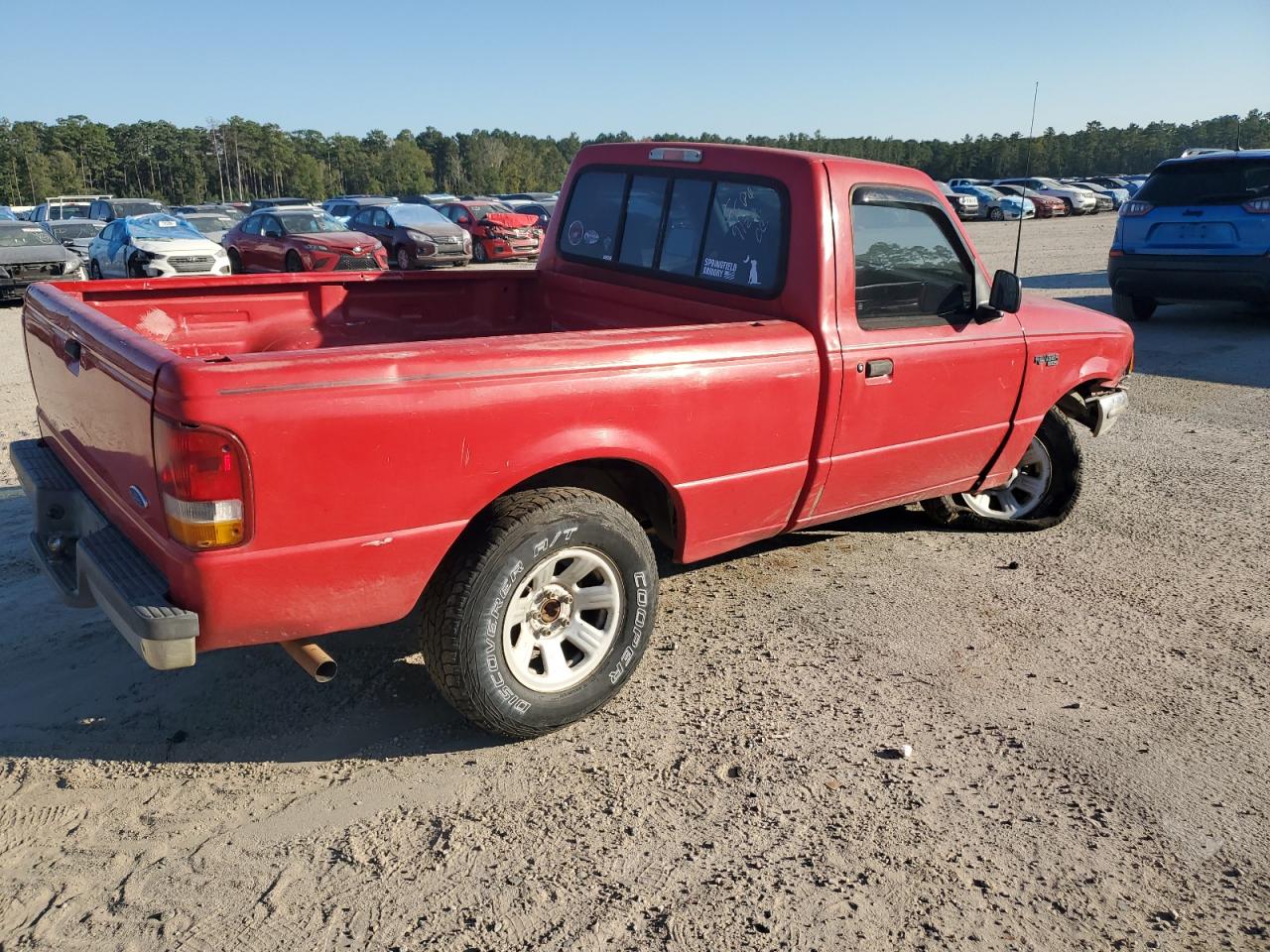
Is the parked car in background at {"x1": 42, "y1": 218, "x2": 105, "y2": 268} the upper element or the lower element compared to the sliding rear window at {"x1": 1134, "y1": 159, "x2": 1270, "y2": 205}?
lower

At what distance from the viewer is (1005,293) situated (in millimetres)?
4461

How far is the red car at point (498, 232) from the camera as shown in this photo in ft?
81.6

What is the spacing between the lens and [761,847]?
9.59 ft

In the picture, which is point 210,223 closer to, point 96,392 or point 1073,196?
point 96,392

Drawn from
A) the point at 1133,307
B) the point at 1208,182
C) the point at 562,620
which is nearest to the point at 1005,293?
the point at 562,620

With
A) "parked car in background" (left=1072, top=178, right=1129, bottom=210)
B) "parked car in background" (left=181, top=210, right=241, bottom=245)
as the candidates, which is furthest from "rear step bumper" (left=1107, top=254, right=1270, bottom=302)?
"parked car in background" (left=1072, top=178, right=1129, bottom=210)

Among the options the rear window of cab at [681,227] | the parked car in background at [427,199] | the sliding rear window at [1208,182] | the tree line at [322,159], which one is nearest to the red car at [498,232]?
the parked car in background at [427,199]

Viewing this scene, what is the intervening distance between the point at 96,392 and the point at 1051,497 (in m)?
4.80

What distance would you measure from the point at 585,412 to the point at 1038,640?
2331 mm

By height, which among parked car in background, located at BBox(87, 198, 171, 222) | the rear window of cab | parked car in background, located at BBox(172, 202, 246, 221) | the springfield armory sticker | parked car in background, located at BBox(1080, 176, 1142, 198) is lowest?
parked car in background, located at BBox(172, 202, 246, 221)

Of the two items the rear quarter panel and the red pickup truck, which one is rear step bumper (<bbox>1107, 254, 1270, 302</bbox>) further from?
the rear quarter panel

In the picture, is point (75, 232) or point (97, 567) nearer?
point (97, 567)

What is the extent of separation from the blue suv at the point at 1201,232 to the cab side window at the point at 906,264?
797 cm

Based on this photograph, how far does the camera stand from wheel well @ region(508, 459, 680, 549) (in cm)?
365
